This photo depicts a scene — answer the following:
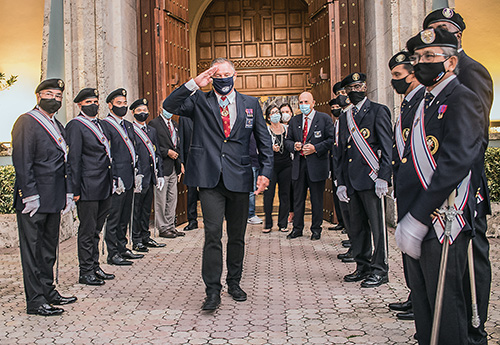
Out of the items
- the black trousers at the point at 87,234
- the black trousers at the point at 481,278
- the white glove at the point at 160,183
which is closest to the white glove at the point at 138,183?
the white glove at the point at 160,183

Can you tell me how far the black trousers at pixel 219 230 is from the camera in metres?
4.81

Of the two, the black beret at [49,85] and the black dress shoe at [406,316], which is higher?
the black beret at [49,85]

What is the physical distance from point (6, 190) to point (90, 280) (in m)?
3.30

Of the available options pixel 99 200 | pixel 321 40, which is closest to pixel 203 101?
pixel 99 200

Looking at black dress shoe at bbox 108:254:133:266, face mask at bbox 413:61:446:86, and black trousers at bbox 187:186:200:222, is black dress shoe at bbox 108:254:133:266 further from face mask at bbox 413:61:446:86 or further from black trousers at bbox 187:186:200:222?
face mask at bbox 413:61:446:86

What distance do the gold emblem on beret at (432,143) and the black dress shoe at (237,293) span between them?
2649mm

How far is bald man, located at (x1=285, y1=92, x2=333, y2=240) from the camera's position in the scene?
8.29 metres

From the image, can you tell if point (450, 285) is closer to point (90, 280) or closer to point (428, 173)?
point (428, 173)

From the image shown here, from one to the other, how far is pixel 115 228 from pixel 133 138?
1.15 meters

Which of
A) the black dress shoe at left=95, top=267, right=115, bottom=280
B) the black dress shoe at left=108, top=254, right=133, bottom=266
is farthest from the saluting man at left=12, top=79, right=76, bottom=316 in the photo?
the black dress shoe at left=108, top=254, right=133, bottom=266

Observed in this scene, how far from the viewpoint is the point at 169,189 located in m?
8.84

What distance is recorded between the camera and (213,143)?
4.94m

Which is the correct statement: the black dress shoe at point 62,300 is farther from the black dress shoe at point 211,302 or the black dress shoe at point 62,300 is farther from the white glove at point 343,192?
the white glove at point 343,192

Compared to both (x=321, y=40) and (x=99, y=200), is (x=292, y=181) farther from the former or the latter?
(x=99, y=200)
